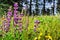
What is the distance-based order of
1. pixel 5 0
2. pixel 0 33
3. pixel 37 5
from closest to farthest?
pixel 0 33
pixel 5 0
pixel 37 5

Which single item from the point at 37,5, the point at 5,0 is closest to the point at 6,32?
the point at 5,0

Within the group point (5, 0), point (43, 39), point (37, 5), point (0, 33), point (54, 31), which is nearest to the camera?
point (43, 39)

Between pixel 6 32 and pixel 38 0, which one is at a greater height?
pixel 6 32

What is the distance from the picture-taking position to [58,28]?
5840mm

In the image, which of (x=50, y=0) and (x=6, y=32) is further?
(x=50, y=0)

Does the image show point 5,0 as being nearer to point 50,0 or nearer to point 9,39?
point 50,0

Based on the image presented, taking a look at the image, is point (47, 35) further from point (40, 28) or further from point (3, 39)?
point (3, 39)

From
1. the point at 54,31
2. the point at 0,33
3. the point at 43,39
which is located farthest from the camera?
the point at 0,33

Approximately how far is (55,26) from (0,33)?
3.92ft

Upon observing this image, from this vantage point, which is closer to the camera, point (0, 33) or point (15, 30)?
point (15, 30)

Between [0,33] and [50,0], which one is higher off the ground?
[0,33]

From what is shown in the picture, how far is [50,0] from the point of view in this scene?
107 feet

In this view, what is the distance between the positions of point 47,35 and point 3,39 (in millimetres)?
1110

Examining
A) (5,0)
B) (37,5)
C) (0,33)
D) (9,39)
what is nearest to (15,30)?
(9,39)
